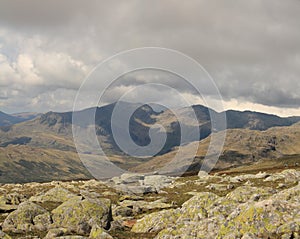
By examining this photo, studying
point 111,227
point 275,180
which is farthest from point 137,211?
point 275,180

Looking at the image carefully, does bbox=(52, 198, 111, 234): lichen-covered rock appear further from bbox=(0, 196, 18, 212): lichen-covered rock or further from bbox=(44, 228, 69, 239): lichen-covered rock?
bbox=(0, 196, 18, 212): lichen-covered rock

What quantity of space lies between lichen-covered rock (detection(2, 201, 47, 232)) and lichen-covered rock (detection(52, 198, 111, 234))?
2295 millimetres

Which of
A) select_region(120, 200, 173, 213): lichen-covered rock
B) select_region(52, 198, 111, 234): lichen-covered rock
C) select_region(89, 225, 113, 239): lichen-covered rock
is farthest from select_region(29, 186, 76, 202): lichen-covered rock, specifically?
select_region(89, 225, 113, 239): lichen-covered rock

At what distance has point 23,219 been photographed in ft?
111

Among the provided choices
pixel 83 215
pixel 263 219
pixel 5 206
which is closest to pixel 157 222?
pixel 83 215

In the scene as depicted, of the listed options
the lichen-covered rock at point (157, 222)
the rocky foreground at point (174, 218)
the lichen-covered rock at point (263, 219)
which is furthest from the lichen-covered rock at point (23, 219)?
the lichen-covered rock at point (263, 219)

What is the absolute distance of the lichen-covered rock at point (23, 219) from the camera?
32.6 meters

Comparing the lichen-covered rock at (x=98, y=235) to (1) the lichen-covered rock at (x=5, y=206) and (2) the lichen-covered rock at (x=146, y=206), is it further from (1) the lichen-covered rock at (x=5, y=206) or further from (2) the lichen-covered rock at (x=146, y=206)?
(1) the lichen-covered rock at (x=5, y=206)

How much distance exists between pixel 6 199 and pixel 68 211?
2564cm

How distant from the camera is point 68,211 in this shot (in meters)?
33.4

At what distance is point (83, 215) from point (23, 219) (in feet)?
22.1

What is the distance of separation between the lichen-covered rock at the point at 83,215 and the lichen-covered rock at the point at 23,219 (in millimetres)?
2295

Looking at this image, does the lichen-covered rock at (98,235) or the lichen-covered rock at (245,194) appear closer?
the lichen-covered rock at (98,235)

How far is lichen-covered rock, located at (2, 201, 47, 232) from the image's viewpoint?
32.6 metres
